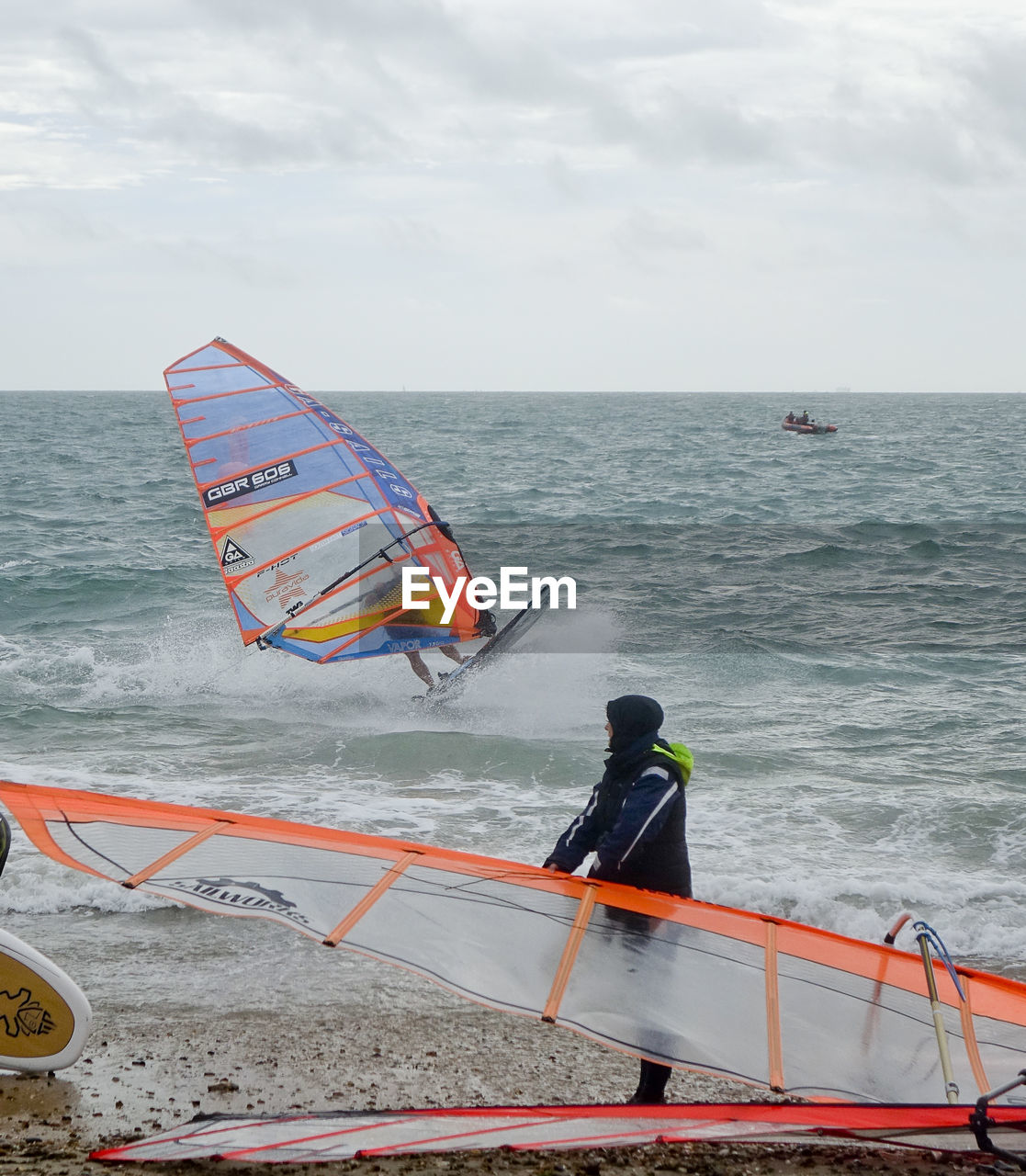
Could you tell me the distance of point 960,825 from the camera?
6.65 m

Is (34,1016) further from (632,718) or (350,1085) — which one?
(632,718)

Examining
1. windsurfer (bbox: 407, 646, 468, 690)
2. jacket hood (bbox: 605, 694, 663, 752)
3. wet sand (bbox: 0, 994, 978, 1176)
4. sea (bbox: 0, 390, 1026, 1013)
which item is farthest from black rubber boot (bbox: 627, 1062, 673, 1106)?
windsurfer (bbox: 407, 646, 468, 690)

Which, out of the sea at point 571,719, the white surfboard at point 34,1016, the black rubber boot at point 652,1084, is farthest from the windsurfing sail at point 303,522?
the black rubber boot at point 652,1084

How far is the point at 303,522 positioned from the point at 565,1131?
A: 26.1 ft

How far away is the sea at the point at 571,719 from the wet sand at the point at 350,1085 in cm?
27

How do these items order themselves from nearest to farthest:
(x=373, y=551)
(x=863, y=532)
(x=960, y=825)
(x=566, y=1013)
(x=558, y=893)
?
(x=566, y=1013) → (x=558, y=893) → (x=960, y=825) → (x=373, y=551) → (x=863, y=532)

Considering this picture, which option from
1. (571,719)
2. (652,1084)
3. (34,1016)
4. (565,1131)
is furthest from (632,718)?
(571,719)

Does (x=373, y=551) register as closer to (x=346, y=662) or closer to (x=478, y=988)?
(x=346, y=662)

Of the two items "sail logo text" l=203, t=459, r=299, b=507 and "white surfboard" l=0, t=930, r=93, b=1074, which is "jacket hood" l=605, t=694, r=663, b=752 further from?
"sail logo text" l=203, t=459, r=299, b=507

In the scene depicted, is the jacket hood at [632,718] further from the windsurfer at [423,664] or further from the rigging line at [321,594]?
the windsurfer at [423,664]

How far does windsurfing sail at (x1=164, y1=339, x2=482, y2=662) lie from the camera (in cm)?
966

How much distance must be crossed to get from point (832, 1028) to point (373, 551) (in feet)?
23.8

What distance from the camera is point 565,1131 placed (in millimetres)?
2775

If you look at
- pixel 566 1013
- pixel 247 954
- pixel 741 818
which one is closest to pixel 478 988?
pixel 566 1013
